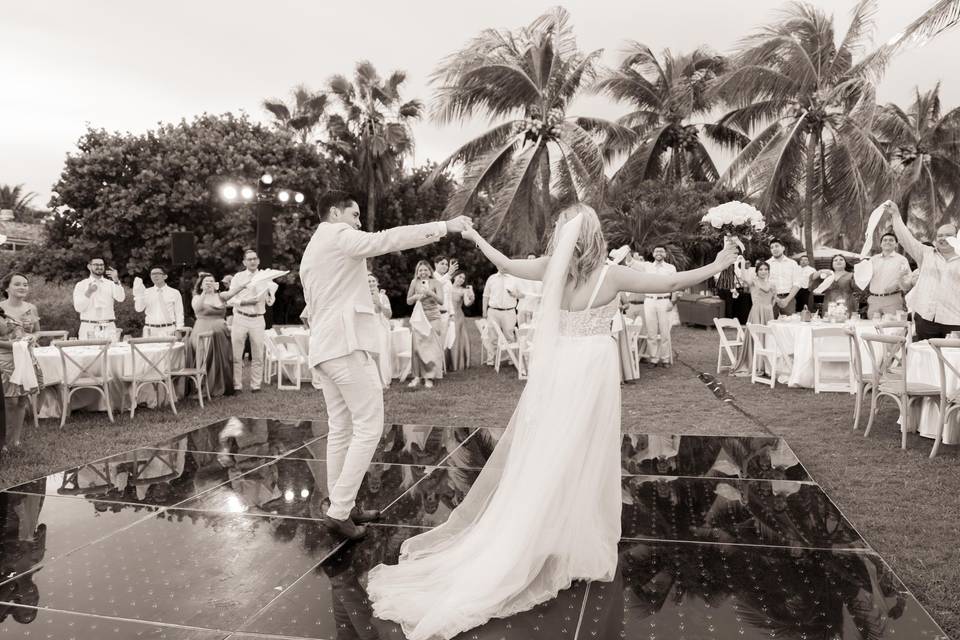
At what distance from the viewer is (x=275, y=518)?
14.2 ft

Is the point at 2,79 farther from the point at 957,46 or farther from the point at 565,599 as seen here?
the point at 957,46

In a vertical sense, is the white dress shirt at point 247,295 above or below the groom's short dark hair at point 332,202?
below

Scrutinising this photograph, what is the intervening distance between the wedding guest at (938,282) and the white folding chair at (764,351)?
9.55 feet

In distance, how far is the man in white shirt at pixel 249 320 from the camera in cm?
977

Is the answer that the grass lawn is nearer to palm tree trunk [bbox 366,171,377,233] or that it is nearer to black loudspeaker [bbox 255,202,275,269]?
black loudspeaker [bbox 255,202,275,269]

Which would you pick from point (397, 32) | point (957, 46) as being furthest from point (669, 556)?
point (957, 46)

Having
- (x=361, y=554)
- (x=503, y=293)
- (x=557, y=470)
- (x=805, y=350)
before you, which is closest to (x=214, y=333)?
(x=503, y=293)

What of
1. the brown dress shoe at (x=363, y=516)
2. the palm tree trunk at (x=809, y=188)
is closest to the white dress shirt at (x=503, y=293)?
the brown dress shoe at (x=363, y=516)

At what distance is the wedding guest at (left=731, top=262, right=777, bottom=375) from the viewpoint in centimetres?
1145

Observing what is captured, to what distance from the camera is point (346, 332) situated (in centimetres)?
381

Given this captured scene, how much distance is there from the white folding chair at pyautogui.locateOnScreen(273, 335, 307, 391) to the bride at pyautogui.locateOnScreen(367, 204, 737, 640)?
729cm

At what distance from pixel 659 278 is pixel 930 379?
184 inches

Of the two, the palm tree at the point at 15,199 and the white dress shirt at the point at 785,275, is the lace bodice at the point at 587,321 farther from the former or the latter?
the palm tree at the point at 15,199

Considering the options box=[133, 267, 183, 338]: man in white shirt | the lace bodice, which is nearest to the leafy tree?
box=[133, 267, 183, 338]: man in white shirt
